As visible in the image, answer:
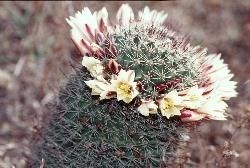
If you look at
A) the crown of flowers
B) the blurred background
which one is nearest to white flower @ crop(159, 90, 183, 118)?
the crown of flowers

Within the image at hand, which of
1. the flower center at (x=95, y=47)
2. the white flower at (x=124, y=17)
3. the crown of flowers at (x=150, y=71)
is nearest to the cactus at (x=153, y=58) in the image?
the crown of flowers at (x=150, y=71)

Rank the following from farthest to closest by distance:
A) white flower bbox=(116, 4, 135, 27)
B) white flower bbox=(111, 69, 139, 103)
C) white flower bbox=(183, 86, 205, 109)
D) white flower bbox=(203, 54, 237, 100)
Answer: white flower bbox=(116, 4, 135, 27), white flower bbox=(203, 54, 237, 100), white flower bbox=(183, 86, 205, 109), white flower bbox=(111, 69, 139, 103)

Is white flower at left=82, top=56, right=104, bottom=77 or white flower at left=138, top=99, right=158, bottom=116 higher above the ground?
white flower at left=82, top=56, right=104, bottom=77

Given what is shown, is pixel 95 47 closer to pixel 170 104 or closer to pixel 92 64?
pixel 92 64

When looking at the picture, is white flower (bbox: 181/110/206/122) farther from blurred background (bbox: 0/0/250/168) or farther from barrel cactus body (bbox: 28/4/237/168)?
blurred background (bbox: 0/0/250/168)

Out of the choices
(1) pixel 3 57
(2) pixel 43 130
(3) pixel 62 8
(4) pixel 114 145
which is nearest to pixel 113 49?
(4) pixel 114 145

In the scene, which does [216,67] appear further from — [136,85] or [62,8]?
[62,8]
